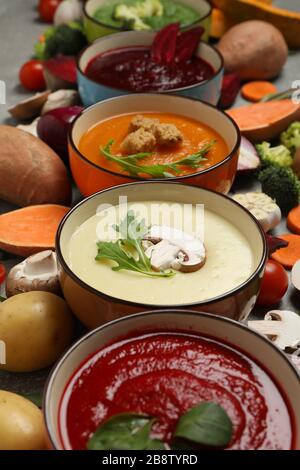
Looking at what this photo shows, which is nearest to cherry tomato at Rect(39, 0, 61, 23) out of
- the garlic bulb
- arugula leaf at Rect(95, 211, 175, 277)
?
the garlic bulb

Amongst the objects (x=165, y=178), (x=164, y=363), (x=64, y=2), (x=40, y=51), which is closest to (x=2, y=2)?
(x=64, y=2)

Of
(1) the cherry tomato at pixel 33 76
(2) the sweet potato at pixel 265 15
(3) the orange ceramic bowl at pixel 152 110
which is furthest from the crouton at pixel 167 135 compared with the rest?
(2) the sweet potato at pixel 265 15

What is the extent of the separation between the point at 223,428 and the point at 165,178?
93 centimetres

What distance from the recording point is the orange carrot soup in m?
2.23

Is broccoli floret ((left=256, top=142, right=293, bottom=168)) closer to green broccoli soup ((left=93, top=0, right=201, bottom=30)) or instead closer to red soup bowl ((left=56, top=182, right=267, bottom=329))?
red soup bowl ((left=56, top=182, right=267, bottom=329))

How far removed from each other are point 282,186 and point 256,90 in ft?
2.82

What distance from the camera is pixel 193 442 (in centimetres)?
134

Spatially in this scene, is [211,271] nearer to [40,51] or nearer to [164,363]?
[164,363]

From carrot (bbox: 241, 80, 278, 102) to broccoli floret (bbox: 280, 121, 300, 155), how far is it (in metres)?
0.40

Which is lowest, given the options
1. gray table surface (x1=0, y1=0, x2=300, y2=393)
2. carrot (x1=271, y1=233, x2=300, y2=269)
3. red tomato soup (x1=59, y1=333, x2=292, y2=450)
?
gray table surface (x1=0, y1=0, x2=300, y2=393)

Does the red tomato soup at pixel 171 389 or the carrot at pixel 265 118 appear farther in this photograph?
the carrot at pixel 265 118

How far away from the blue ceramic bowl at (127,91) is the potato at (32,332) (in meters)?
1.02

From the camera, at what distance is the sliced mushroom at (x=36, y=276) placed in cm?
198

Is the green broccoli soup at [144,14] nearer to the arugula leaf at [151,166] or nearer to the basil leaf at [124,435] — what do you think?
the arugula leaf at [151,166]
